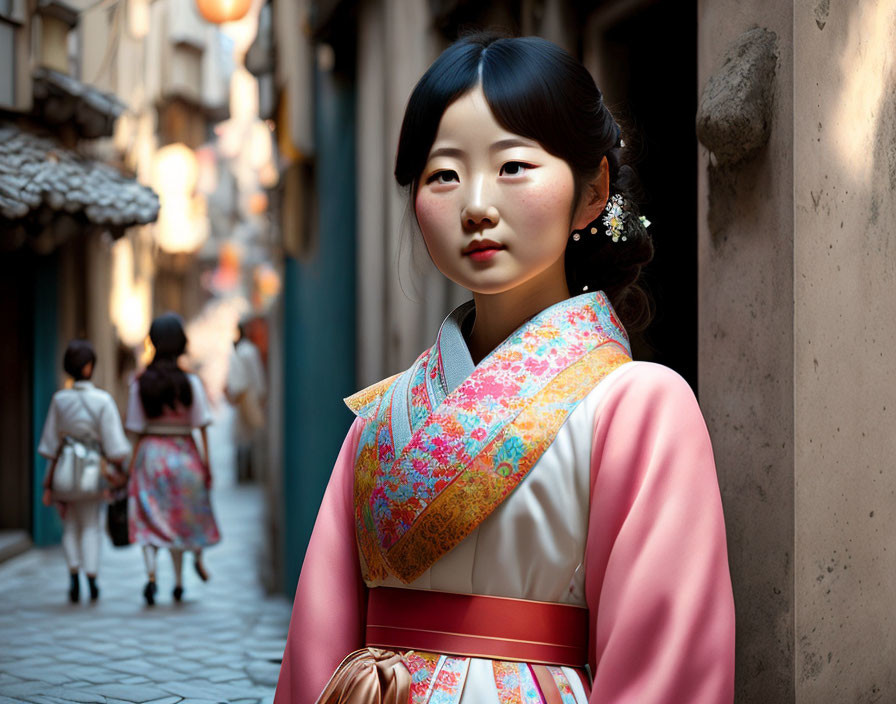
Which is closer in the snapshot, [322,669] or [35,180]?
[322,669]

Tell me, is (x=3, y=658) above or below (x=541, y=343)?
below

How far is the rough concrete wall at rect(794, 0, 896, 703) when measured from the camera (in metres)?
2.76

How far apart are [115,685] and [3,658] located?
115 centimetres

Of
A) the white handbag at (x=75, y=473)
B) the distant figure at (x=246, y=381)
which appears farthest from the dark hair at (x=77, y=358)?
the distant figure at (x=246, y=381)

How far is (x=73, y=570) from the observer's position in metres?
7.73

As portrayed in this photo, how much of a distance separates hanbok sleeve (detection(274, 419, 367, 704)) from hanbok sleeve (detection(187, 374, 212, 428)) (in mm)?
5750

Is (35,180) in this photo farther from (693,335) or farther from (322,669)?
(322,669)

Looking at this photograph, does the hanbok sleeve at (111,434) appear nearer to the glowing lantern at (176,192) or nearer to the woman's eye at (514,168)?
the glowing lantern at (176,192)

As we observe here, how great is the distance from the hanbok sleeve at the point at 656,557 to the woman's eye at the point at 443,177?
0.55 m

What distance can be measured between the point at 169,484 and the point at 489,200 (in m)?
6.21

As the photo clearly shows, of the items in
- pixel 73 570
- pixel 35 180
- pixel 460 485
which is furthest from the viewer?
pixel 35 180

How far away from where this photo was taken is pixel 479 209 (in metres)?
2.02

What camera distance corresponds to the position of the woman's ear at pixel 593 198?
222 centimetres

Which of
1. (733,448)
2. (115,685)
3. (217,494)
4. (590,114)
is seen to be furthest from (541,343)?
(217,494)
